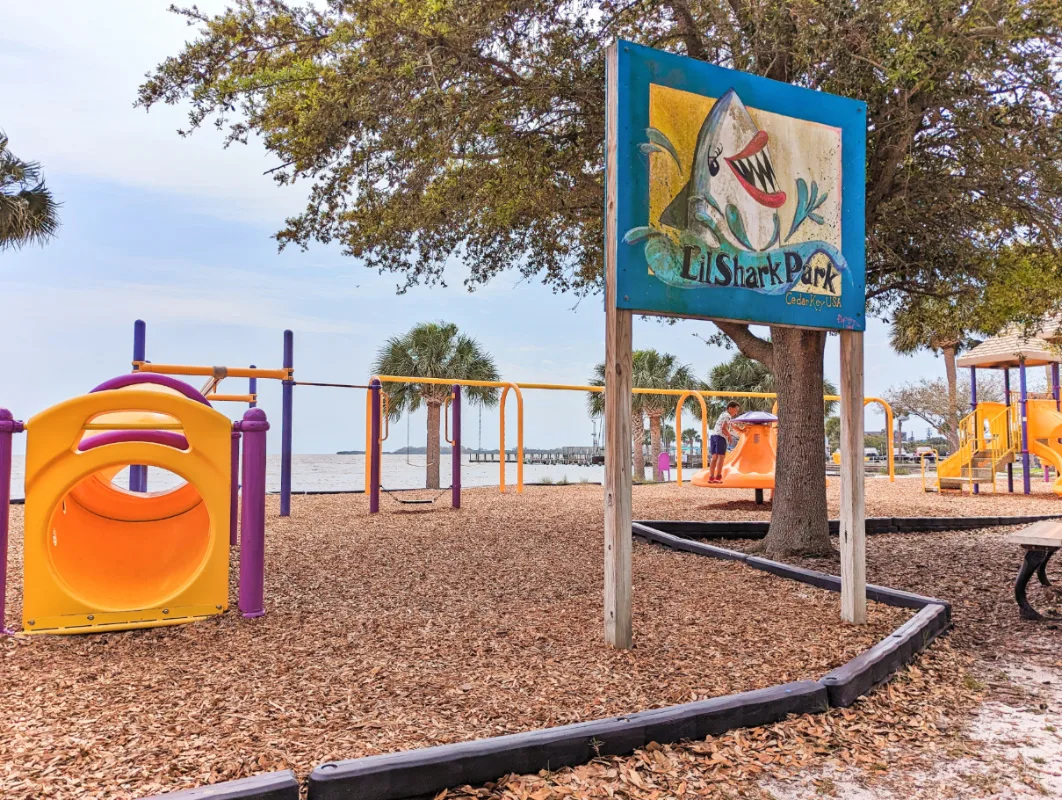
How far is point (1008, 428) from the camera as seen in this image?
14.2 metres

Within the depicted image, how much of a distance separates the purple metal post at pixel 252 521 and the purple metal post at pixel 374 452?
5.22m

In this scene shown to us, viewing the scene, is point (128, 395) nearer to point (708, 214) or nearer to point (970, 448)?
point (708, 214)

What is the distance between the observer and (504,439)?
12898 mm

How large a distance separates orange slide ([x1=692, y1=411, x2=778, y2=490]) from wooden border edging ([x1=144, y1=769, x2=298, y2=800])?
9.16m

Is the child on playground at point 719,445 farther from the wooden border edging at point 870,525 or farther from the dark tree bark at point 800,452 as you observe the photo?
the dark tree bark at point 800,452

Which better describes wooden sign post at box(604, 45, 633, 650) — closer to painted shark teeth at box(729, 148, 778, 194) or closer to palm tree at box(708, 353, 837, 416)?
painted shark teeth at box(729, 148, 778, 194)

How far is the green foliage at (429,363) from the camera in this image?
2692 centimetres

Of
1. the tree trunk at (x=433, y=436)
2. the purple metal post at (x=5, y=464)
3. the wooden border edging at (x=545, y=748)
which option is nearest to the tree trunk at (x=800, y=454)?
the wooden border edging at (x=545, y=748)

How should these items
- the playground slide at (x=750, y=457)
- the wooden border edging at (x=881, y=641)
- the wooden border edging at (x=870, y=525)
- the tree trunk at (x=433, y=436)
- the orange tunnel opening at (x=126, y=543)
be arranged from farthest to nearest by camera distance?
the tree trunk at (x=433, y=436) → the playground slide at (x=750, y=457) → the wooden border edging at (x=870, y=525) → the orange tunnel opening at (x=126, y=543) → the wooden border edging at (x=881, y=641)

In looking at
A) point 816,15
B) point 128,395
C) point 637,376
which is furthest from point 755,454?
point 637,376

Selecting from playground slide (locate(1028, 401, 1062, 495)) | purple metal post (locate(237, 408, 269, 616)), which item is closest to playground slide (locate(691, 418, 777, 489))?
playground slide (locate(1028, 401, 1062, 495))

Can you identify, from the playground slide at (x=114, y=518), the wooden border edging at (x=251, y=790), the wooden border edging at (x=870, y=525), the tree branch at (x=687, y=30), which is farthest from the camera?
the wooden border edging at (x=870, y=525)

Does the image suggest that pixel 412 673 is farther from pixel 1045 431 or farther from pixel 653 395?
pixel 653 395

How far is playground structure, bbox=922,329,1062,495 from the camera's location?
44.7 feet
